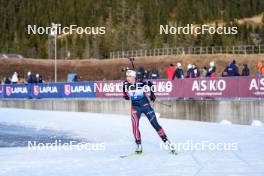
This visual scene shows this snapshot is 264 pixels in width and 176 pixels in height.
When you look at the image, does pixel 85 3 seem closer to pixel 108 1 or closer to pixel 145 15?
pixel 108 1

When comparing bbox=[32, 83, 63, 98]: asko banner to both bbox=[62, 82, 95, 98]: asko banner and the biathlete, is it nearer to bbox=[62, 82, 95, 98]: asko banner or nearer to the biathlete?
bbox=[62, 82, 95, 98]: asko banner

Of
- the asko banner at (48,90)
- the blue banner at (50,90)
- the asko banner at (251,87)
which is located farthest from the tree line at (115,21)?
the asko banner at (251,87)

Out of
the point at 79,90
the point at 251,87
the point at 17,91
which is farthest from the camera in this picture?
the point at 17,91

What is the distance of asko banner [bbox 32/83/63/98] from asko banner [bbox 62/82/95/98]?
509 millimetres

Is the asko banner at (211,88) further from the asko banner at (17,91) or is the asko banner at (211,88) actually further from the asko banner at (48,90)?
the asko banner at (17,91)

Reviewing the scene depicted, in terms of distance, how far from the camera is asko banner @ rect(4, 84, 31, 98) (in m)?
32.6

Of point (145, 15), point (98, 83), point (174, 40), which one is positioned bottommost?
point (98, 83)

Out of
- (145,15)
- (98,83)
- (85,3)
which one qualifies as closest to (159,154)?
(98,83)

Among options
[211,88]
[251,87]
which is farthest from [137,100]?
[211,88]

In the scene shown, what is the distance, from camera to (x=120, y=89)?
2581cm

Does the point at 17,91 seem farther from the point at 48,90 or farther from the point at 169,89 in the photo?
the point at 169,89

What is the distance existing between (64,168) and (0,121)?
1321 cm

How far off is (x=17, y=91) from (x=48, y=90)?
2.88 meters

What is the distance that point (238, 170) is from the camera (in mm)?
8633
